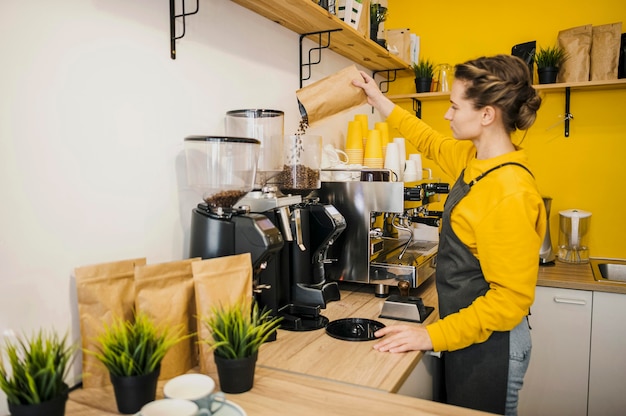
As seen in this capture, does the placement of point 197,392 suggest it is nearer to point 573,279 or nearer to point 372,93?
point 372,93

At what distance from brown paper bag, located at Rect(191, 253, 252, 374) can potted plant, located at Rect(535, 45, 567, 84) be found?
2.31 metres

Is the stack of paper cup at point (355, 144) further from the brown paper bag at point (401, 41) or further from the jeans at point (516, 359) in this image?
the jeans at point (516, 359)

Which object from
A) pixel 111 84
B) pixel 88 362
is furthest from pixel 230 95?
pixel 88 362

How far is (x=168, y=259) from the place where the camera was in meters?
1.56

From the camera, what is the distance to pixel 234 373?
1.14 m

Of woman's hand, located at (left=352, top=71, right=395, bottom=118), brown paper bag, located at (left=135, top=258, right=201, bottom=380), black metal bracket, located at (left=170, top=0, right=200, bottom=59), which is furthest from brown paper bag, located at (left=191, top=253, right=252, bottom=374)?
woman's hand, located at (left=352, top=71, right=395, bottom=118)

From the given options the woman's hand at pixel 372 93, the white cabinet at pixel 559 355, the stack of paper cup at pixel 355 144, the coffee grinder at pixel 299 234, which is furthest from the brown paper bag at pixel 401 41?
the white cabinet at pixel 559 355

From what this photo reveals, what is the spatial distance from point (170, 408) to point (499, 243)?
90 centimetres

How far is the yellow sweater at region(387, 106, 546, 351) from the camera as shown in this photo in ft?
4.43

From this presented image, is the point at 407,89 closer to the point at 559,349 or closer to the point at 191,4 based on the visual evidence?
the point at 559,349

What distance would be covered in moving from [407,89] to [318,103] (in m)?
1.80

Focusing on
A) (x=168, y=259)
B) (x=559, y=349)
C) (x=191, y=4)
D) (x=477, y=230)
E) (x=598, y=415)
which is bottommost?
(x=598, y=415)

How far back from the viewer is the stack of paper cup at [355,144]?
2.51 metres

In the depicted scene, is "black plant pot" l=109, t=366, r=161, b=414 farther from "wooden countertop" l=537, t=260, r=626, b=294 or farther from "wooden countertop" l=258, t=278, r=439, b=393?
"wooden countertop" l=537, t=260, r=626, b=294
